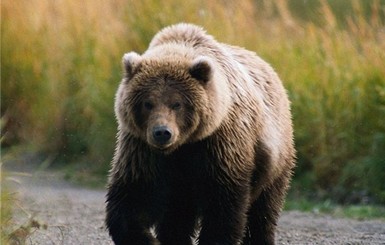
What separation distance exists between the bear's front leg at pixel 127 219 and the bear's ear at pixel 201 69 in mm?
780

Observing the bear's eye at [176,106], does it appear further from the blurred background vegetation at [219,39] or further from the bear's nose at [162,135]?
the blurred background vegetation at [219,39]

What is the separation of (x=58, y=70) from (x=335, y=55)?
391 cm

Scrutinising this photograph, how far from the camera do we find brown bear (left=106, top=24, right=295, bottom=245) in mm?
6449

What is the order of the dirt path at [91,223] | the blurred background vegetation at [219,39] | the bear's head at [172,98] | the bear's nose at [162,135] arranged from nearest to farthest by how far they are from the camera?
the bear's nose at [162,135], the bear's head at [172,98], the dirt path at [91,223], the blurred background vegetation at [219,39]

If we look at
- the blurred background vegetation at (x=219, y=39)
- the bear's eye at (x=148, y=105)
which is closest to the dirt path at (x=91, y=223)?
the blurred background vegetation at (x=219, y=39)

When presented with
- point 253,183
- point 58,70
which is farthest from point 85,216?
point 58,70

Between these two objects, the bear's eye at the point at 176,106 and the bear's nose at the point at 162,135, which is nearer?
the bear's nose at the point at 162,135

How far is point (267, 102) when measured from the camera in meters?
7.38

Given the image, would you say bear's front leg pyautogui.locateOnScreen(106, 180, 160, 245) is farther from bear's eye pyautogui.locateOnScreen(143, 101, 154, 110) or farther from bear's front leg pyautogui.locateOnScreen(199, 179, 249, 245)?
bear's eye pyautogui.locateOnScreen(143, 101, 154, 110)

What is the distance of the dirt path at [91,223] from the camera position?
330 inches

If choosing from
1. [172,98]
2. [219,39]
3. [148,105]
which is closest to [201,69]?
[172,98]

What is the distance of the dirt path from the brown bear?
3.00 ft

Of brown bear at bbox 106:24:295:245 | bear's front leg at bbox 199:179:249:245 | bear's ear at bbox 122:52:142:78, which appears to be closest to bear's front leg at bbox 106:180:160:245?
brown bear at bbox 106:24:295:245

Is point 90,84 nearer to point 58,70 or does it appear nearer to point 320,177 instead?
point 58,70
